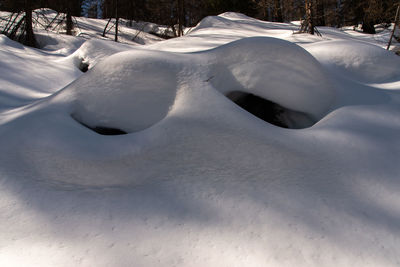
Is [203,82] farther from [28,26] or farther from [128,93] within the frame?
[28,26]

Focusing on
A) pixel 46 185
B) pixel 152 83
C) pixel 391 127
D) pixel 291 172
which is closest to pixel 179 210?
pixel 291 172

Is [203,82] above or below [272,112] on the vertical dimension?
above

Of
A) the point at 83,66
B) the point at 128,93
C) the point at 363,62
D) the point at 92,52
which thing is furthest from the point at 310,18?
the point at 128,93

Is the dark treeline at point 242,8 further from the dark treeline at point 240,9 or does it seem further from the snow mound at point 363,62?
the snow mound at point 363,62

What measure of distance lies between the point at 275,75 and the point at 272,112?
0.28 m

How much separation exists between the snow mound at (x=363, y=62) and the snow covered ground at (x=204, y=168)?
324 mm

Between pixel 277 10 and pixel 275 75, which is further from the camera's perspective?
pixel 277 10

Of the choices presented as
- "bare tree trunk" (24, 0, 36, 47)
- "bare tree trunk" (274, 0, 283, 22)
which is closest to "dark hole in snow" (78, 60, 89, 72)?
"bare tree trunk" (24, 0, 36, 47)

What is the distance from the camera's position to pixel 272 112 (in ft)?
7.04

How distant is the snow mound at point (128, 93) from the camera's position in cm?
195

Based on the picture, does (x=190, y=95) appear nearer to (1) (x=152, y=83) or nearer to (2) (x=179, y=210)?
(1) (x=152, y=83)

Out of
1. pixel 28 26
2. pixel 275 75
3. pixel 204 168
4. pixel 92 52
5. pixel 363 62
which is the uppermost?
pixel 28 26

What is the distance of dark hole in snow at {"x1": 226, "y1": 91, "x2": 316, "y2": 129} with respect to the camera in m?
2.08

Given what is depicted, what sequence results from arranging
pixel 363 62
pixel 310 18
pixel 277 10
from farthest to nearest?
pixel 277 10, pixel 310 18, pixel 363 62
